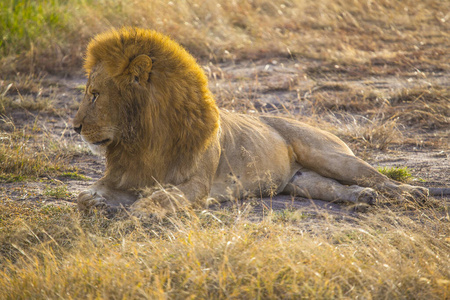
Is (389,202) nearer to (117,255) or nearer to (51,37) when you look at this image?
(117,255)

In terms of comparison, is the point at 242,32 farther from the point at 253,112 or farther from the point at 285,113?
the point at 253,112

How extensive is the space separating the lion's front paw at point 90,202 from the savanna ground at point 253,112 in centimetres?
11

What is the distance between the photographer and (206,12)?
11992 mm

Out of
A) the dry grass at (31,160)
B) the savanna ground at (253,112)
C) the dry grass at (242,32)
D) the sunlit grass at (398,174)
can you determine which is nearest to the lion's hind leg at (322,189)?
the savanna ground at (253,112)

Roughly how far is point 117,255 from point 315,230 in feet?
4.04

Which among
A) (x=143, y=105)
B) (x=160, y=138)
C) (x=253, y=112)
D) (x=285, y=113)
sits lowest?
(x=285, y=113)

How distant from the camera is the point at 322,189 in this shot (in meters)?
4.72

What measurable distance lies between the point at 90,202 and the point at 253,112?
135 inches

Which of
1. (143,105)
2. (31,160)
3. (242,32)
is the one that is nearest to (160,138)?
(143,105)

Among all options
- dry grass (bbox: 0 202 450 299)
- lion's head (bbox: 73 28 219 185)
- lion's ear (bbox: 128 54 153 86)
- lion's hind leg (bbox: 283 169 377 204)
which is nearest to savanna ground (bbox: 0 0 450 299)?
dry grass (bbox: 0 202 450 299)

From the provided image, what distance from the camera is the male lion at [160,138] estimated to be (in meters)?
3.85

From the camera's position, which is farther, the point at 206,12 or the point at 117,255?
the point at 206,12

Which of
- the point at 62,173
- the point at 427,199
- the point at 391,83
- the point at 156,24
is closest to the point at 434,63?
the point at 391,83

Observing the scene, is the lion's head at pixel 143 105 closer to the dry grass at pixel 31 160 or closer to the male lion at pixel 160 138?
the male lion at pixel 160 138
